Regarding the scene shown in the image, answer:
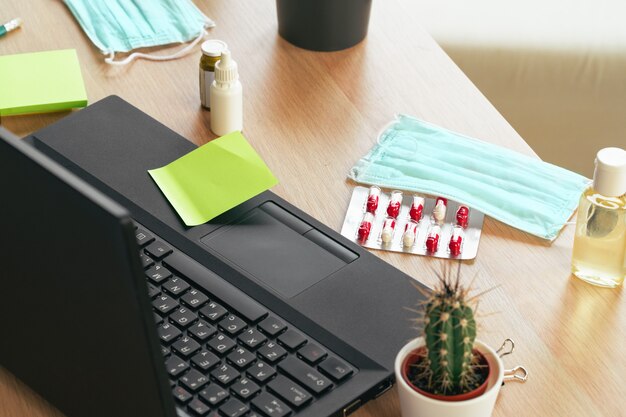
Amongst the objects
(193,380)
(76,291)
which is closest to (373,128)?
(193,380)

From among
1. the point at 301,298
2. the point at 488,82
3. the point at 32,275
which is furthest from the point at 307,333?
the point at 488,82

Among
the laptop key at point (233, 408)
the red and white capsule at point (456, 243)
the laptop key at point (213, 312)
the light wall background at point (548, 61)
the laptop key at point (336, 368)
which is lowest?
the light wall background at point (548, 61)

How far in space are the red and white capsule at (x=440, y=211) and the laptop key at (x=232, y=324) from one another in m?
0.28

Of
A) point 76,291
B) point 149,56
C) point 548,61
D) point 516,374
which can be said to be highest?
point 76,291

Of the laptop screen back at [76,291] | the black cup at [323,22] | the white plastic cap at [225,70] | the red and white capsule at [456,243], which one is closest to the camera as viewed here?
the laptop screen back at [76,291]

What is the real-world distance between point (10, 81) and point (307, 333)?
23.7 inches

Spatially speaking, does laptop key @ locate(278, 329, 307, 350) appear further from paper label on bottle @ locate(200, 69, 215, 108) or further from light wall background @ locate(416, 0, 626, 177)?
light wall background @ locate(416, 0, 626, 177)

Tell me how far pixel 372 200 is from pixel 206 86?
0.28 meters

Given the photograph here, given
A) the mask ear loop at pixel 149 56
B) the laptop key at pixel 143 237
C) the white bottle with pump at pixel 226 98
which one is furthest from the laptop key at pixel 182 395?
the mask ear loop at pixel 149 56

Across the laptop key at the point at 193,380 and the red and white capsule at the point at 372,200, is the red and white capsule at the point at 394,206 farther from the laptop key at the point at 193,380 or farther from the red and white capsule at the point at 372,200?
the laptop key at the point at 193,380

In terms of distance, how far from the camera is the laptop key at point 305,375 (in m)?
0.87

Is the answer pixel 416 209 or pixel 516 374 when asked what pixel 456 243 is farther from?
pixel 516 374

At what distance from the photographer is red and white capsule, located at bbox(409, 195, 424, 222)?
3.61ft

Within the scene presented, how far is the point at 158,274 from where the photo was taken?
3.24 feet
